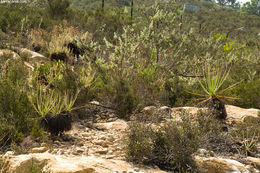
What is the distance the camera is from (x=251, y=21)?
1523 inches

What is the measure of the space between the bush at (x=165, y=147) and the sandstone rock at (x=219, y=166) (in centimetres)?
14

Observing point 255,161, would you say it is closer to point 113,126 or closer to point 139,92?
point 113,126

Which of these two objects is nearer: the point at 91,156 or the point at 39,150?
the point at 39,150

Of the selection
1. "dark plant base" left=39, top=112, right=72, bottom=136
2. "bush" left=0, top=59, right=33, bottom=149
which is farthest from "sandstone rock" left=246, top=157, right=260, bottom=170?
"bush" left=0, top=59, right=33, bottom=149

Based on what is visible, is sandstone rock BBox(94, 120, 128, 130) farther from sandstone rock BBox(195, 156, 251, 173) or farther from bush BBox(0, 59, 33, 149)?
sandstone rock BBox(195, 156, 251, 173)

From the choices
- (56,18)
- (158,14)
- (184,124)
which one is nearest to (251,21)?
(56,18)

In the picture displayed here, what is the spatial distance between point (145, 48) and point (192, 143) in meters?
4.18

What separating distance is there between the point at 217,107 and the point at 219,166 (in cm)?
153

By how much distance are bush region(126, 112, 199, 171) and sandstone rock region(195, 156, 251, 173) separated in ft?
0.48

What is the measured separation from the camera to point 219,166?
8.54ft

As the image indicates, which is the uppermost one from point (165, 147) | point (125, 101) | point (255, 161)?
point (125, 101)

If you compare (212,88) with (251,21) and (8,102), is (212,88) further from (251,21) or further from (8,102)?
(251,21)

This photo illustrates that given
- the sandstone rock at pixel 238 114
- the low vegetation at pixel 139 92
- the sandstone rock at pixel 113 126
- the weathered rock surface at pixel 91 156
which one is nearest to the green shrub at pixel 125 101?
the low vegetation at pixel 139 92

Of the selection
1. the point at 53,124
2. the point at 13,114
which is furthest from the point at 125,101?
the point at 13,114
